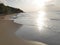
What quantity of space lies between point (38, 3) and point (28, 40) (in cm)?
2840

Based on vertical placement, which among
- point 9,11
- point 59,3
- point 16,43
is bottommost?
point 16,43

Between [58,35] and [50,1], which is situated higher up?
[50,1]

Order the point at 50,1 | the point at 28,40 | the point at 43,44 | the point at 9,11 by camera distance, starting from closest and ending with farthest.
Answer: the point at 43,44, the point at 28,40, the point at 9,11, the point at 50,1

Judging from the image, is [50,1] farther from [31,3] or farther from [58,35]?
[58,35]

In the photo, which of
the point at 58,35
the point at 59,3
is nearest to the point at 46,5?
the point at 59,3

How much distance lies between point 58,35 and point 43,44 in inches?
68.9

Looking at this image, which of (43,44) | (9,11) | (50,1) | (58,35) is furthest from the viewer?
(50,1)

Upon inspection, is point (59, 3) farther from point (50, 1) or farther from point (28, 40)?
point (28, 40)

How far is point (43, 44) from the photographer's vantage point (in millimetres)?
8242

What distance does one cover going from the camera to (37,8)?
38.2 m

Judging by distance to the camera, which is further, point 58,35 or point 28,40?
point 58,35

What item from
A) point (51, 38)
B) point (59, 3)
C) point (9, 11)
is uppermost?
point (59, 3)

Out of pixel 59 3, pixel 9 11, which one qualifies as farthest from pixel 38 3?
pixel 9 11

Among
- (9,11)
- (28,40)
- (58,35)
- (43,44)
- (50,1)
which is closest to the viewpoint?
(43,44)
